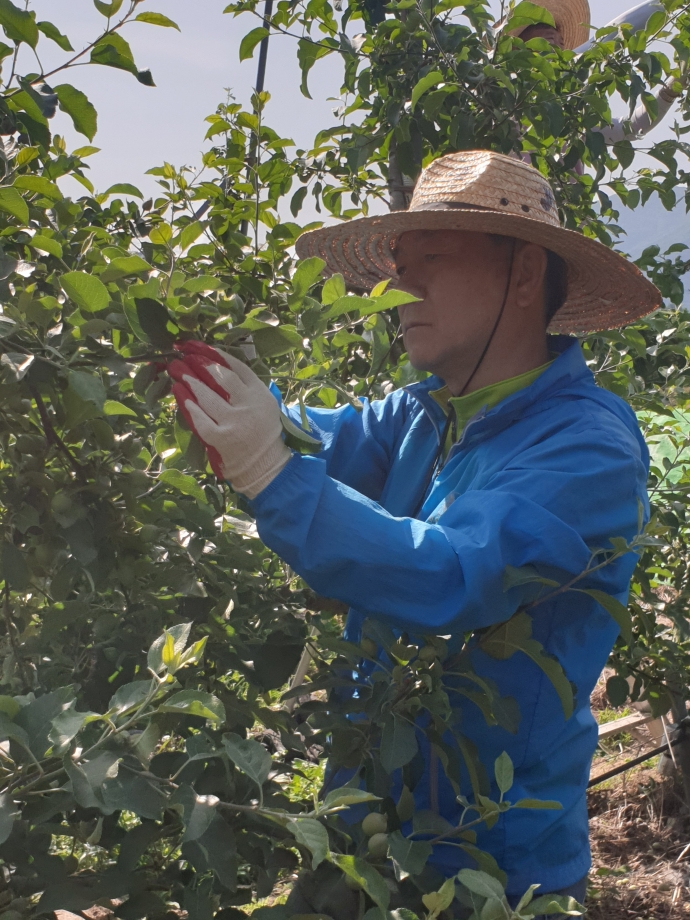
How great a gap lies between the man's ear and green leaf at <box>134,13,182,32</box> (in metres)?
0.70

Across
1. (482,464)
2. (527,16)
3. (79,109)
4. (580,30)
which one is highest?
(580,30)

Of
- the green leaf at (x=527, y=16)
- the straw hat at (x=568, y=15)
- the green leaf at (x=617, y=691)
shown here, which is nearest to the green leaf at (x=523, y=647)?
the green leaf at (x=617, y=691)

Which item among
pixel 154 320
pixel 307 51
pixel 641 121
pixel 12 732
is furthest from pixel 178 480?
pixel 641 121

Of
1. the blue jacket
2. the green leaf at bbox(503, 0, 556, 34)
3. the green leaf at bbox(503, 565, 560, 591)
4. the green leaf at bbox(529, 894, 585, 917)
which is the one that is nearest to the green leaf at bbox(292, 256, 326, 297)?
the blue jacket

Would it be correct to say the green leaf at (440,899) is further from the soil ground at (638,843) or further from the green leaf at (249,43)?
the green leaf at (249,43)

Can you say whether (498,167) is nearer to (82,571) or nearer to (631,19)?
(82,571)

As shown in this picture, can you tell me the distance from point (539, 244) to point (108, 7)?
817mm

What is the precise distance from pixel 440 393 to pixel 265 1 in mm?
1683

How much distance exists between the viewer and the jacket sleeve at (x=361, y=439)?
186 centimetres

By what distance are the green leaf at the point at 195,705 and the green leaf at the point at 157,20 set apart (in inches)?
39.9

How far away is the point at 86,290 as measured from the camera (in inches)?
42.2

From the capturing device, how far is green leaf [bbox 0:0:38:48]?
4.19ft

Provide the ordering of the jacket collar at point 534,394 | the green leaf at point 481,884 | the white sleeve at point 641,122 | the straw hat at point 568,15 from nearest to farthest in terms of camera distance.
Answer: the green leaf at point 481,884, the jacket collar at point 534,394, the white sleeve at point 641,122, the straw hat at point 568,15

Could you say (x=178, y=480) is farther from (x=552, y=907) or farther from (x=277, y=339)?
(x=552, y=907)
